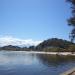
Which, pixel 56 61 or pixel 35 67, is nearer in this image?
pixel 35 67

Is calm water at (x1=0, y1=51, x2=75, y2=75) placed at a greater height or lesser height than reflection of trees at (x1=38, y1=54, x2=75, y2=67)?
lesser

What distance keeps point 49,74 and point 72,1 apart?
43.3ft

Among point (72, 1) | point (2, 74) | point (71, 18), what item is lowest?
point (2, 74)

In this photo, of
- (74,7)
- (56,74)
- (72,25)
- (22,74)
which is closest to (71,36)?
(72,25)

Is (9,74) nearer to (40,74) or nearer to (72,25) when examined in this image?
(40,74)

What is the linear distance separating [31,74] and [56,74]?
12.3 ft

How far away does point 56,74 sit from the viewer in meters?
33.1

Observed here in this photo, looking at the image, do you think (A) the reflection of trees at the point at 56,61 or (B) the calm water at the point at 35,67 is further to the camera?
(A) the reflection of trees at the point at 56,61

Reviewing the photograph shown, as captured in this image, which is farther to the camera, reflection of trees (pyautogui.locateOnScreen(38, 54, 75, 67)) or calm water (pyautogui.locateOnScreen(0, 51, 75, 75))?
reflection of trees (pyautogui.locateOnScreen(38, 54, 75, 67))

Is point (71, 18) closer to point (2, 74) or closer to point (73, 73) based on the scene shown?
point (73, 73)

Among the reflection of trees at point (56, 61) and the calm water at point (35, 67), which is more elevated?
the reflection of trees at point (56, 61)

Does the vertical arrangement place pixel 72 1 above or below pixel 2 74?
above

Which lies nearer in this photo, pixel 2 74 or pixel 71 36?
pixel 71 36

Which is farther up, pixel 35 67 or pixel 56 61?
pixel 56 61
